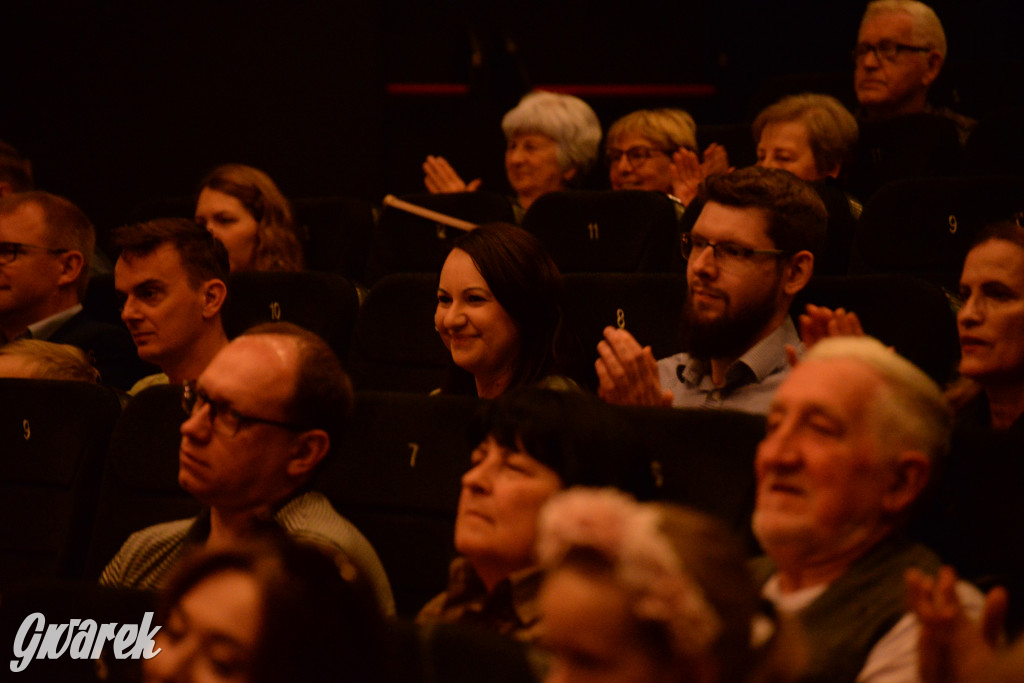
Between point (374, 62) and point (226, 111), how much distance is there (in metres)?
0.50

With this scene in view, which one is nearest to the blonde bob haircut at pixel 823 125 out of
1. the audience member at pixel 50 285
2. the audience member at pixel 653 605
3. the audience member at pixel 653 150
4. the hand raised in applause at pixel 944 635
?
the audience member at pixel 653 150

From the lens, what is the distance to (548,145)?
3104 mm

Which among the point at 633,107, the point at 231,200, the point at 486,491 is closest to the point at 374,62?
the point at 633,107

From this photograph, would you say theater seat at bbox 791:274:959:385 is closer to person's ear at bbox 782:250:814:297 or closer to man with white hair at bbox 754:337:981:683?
person's ear at bbox 782:250:814:297

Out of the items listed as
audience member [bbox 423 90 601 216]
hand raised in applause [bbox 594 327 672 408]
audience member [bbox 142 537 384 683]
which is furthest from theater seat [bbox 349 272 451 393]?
audience member [bbox 142 537 384 683]

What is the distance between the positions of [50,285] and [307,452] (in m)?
1.17

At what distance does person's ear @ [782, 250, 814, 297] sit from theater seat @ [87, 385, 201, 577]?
93 cm

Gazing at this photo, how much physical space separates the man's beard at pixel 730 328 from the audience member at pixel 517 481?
53 centimetres

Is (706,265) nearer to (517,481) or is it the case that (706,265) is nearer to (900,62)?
(517,481)

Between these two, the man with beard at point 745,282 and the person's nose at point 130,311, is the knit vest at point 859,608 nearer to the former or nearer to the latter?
the man with beard at point 745,282

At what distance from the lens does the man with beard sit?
5.97ft

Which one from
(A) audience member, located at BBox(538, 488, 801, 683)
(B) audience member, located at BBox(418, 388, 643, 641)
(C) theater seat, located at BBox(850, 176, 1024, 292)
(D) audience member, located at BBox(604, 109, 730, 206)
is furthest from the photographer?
(D) audience member, located at BBox(604, 109, 730, 206)

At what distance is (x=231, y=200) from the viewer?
9.33 ft

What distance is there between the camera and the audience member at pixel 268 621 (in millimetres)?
953
